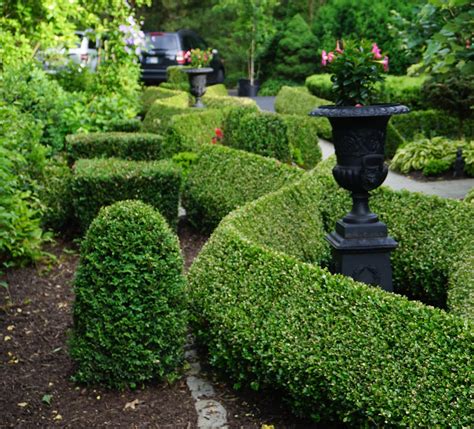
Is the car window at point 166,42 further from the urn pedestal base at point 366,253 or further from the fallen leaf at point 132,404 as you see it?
the fallen leaf at point 132,404

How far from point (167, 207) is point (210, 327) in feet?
10.2

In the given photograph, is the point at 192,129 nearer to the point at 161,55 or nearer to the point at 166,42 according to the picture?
the point at 161,55

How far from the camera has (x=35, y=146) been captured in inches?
301

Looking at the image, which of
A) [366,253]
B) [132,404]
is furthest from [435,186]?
[132,404]

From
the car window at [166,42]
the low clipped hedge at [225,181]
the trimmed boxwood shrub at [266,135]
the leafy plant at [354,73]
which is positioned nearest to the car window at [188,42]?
the car window at [166,42]

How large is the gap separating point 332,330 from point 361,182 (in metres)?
1.32

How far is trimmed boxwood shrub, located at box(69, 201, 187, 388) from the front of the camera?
4.31 m

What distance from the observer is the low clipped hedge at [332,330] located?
3.39 metres

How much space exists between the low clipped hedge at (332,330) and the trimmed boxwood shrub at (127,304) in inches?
12.7

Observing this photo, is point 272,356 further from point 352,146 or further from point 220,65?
point 220,65

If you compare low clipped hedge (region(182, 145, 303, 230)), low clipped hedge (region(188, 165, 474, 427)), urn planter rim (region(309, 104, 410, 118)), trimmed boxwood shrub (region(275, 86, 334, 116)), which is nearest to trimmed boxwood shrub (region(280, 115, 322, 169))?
low clipped hedge (region(182, 145, 303, 230))

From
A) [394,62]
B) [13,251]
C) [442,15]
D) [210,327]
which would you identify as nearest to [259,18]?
[394,62]

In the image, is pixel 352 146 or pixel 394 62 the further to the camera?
pixel 394 62

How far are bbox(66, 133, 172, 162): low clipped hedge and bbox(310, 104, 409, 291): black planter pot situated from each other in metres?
4.34
